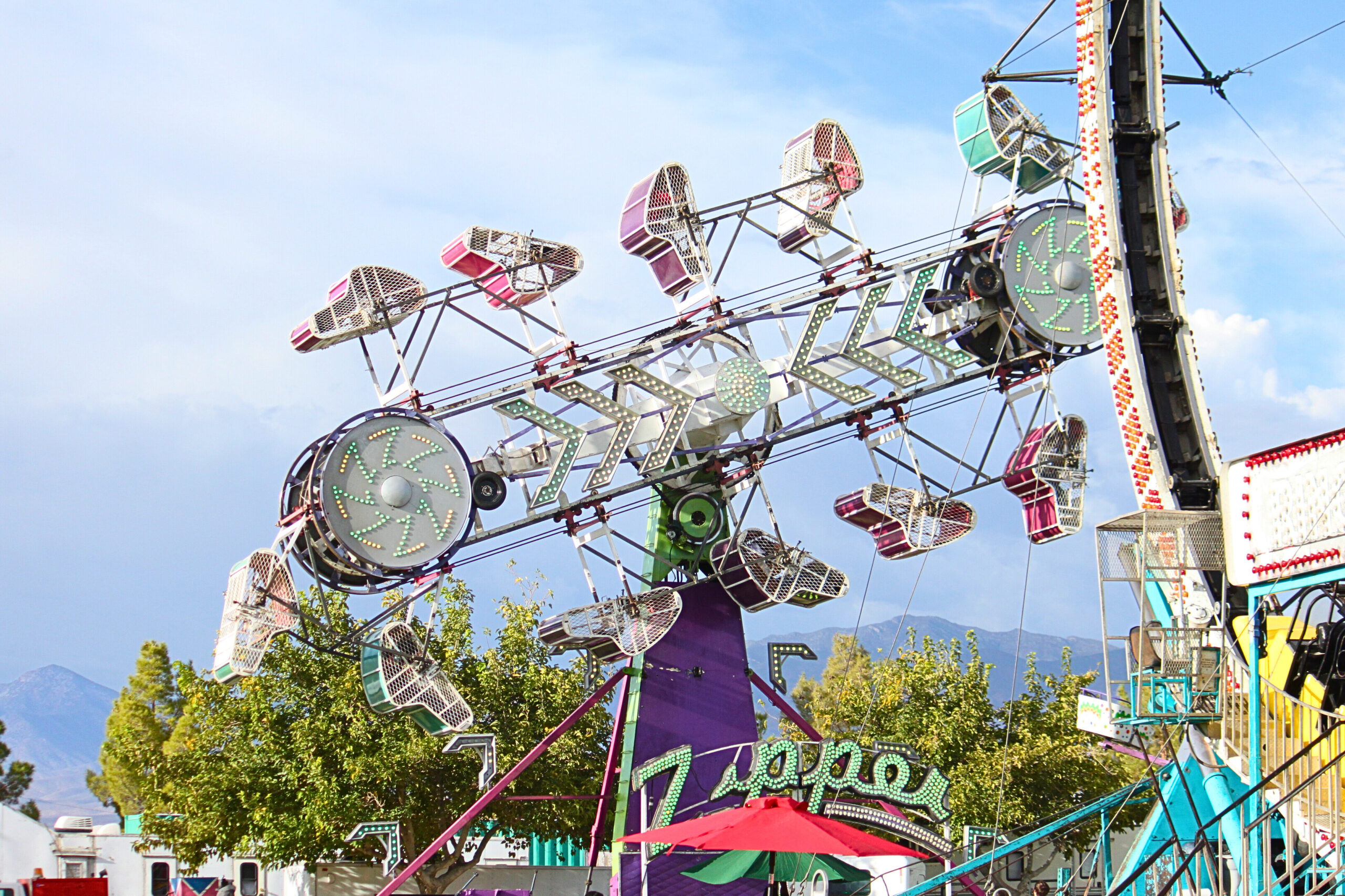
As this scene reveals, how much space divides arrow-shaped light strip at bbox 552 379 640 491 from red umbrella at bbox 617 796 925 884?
5325mm

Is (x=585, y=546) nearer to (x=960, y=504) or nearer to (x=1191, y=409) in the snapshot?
(x=960, y=504)

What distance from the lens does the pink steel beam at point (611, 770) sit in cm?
2452

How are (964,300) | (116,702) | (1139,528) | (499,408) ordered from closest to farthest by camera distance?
(1139,528) → (499,408) → (964,300) → (116,702)

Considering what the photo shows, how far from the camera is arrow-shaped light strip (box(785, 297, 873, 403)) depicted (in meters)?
24.7

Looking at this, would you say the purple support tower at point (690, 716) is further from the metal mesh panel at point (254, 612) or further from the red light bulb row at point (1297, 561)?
the red light bulb row at point (1297, 561)

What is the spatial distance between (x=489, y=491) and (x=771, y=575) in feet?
15.0

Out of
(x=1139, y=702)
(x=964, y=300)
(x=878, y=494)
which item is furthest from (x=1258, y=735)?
(x=964, y=300)

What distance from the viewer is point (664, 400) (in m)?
24.3

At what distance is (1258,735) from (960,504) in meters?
8.32

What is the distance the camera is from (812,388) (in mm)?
25141

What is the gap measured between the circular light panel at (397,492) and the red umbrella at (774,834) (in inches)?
208

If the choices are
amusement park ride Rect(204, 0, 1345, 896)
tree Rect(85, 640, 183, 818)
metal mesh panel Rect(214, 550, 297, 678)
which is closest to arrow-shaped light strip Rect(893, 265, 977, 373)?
amusement park ride Rect(204, 0, 1345, 896)

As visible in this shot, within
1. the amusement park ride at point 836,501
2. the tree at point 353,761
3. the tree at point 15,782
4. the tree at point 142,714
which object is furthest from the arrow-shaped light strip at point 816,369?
the tree at point 15,782

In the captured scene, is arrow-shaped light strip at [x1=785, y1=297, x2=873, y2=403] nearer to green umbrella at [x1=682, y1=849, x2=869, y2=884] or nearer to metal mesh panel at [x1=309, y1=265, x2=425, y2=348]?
metal mesh panel at [x1=309, y1=265, x2=425, y2=348]
